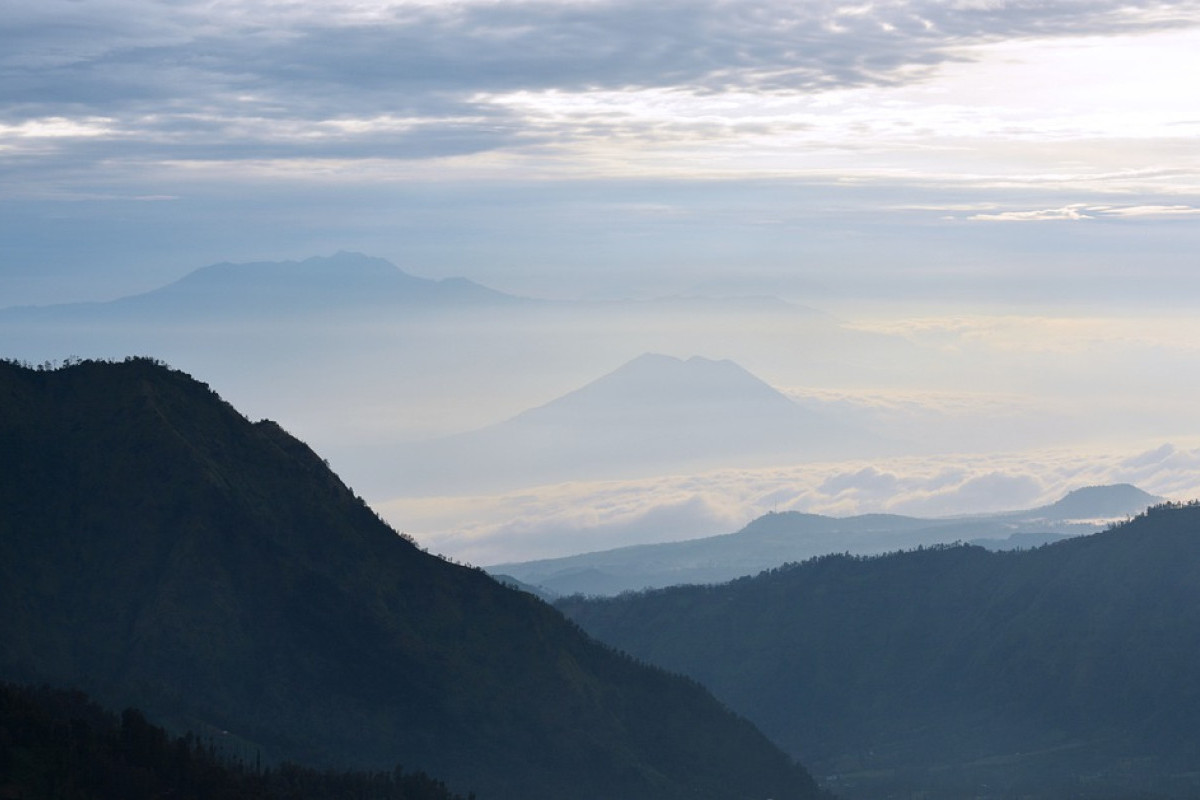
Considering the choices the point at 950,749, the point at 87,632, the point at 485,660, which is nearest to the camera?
the point at 87,632

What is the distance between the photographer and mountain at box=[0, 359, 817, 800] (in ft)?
390

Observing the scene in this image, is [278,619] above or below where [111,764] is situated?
above

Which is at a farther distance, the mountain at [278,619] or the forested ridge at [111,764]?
the mountain at [278,619]

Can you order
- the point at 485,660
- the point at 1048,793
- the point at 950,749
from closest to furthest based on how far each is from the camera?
the point at 485,660 → the point at 1048,793 → the point at 950,749

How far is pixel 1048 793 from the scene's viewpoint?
561 ft

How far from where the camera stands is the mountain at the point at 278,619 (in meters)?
119

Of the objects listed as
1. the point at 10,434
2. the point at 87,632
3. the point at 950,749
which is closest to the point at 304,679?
the point at 87,632

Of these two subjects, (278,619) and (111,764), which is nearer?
(111,764)

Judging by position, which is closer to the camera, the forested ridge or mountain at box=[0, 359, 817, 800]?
the forested ridge

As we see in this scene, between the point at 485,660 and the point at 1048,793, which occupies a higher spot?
the point at 485,660

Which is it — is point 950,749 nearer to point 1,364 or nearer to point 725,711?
point 725,711

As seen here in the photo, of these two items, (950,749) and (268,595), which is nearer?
(268,595)

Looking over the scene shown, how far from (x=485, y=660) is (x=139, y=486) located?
28896mm

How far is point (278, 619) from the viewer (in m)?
127
